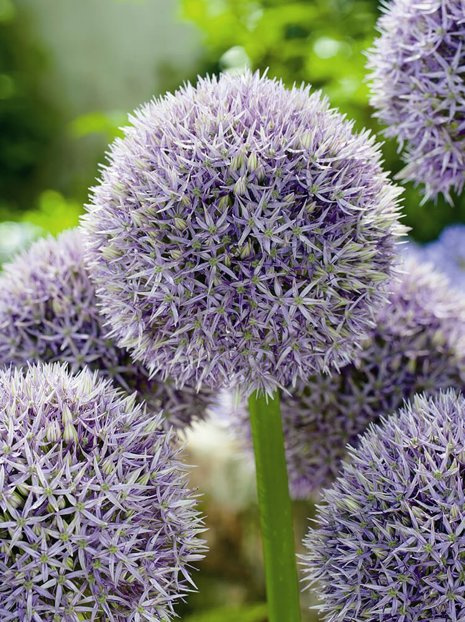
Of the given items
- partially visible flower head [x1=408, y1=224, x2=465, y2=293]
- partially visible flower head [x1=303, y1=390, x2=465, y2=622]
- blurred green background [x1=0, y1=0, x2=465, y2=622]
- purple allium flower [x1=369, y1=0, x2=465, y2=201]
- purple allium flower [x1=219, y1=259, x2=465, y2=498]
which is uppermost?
blurred green background [x1=0, y1=0, x2=465, y2=622]

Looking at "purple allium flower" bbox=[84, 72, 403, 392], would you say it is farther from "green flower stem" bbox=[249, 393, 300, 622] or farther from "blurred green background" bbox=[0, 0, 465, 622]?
"blurred green background" bbox=[0, 0, 465, 622]

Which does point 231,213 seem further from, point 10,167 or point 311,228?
point 10,167

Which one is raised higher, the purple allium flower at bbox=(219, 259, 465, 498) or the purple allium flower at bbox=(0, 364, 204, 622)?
the purple allium flower at bbox=(219, 259, 465, 498)

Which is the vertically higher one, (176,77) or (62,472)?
(176,77)

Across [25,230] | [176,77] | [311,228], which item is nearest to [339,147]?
[311,228]

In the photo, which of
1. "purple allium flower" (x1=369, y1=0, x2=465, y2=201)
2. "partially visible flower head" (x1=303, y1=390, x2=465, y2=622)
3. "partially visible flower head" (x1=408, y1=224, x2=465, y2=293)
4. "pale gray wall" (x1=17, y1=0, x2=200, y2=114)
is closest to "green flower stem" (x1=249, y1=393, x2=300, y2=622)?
"partially visible flower head" (x1=303, y1=390, x2=465, y2=622)
